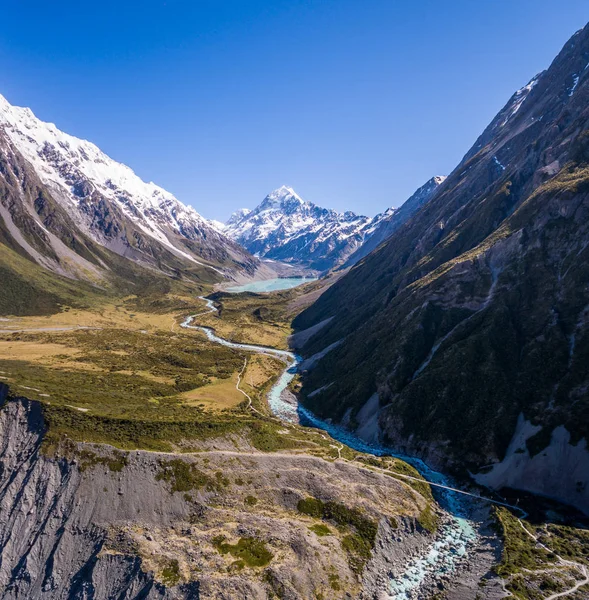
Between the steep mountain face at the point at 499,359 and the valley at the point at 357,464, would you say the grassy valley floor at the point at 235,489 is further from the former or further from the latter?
the steep mountain face at the point at 499,359

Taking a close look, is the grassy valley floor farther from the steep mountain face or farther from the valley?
the steep mountain face

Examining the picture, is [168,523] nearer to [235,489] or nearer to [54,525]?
[235,489]

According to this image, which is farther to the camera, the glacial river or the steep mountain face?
the steep mountain face

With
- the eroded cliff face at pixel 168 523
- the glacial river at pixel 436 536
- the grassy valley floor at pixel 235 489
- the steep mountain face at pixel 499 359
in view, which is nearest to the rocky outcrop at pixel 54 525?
the eroded cliff face at pixel 168 523

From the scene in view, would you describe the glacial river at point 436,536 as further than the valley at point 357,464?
Yes

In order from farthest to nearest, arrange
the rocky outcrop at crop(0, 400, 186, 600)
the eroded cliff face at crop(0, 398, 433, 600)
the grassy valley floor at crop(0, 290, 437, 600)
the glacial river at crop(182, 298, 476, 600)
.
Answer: the glacial river at crop(182, 298, 476, 600)
the grassy valley floor at crop(0, 290, 437, 600)
the eroded cliff face at crop(0, 398, 433, 600)
the rocky outcrop at crop(0, 400, 186, 600)

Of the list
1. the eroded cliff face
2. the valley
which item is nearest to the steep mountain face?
the valley

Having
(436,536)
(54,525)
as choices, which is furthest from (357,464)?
(54,525)

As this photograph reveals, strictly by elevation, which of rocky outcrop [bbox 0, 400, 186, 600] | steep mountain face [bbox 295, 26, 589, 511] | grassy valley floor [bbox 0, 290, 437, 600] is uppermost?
steep mountain face [bbox 295, 26, 589, 511]

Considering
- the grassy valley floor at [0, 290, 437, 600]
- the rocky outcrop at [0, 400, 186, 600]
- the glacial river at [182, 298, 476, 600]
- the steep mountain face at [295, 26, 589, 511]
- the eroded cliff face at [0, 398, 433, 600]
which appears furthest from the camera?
the steep mountain face at [295, 26, 589, 511]
